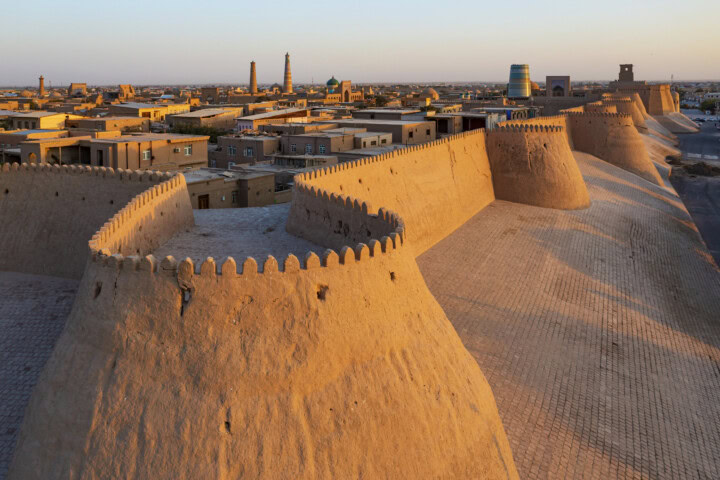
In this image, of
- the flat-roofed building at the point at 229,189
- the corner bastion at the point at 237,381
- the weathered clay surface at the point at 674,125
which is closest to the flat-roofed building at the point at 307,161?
the flat-roofed building at the point at 229,189

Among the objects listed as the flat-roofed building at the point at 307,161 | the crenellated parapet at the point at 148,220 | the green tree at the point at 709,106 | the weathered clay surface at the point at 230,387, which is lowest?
the weathered clay surface at the point at 230,387

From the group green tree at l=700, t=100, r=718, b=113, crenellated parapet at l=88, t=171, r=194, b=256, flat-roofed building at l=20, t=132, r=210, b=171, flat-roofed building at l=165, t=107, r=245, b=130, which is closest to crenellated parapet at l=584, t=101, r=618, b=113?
flat-roofed building at l=165, t=107, r=245, b=130

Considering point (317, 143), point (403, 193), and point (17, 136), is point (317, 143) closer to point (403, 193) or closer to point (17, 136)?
point (403, 193)

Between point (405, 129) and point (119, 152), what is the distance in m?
14.9

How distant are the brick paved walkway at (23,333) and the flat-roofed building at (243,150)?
1391 cm

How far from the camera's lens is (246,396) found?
6.96 metres

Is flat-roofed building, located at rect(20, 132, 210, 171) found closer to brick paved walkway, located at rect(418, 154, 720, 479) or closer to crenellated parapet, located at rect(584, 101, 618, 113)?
brick paved walkway, located at rect(418, 154, 720, 479)

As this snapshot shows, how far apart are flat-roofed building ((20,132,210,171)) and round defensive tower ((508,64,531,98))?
166 ft

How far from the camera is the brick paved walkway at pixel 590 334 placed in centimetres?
1035

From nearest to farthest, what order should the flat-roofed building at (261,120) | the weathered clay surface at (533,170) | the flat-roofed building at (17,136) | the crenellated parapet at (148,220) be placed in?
the crenellated parapet at (148,220) → the weathered clay surface at (533,170) → the flat-roofed building at (17,136) → the flat-roofed building at (261,120)

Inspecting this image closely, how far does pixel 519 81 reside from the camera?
69.2 meters

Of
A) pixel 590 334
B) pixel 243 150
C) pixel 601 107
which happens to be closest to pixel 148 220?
Answer: pixel 590 334

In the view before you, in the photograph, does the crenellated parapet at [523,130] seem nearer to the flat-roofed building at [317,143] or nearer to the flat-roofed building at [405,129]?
the flat-roofed building at [317,143]

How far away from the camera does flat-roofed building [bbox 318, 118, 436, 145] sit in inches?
1273
